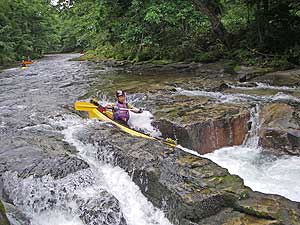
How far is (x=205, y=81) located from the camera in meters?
11.4

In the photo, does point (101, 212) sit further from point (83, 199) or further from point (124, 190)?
point (124, 190)

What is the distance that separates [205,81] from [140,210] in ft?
23.0

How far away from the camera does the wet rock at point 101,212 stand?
15.9 ft

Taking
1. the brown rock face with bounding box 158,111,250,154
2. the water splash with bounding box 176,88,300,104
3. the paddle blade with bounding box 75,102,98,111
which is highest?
the paddle blade with bounding box 75,102,98,111

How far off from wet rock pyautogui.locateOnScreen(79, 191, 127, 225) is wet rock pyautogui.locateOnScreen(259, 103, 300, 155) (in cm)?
356

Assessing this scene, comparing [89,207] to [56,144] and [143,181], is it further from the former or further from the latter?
[56,144]

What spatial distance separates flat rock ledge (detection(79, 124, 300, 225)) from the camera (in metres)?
4.38

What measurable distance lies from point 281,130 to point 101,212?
3.96 meters

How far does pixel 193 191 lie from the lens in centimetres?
471

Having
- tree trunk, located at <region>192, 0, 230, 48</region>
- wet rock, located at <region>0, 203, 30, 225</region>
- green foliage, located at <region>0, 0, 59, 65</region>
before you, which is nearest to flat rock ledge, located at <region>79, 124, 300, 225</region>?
wet rock, located at <region>0, 203, 30, 225</region>

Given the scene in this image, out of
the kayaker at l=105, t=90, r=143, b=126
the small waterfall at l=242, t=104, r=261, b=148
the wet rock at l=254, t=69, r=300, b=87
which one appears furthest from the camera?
the wet rock at l=254, t=69, r=300, b=87

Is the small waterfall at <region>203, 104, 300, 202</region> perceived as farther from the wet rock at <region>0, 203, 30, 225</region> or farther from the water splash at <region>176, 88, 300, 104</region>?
the wet rock at <region>0, 203, 30, 225</region>

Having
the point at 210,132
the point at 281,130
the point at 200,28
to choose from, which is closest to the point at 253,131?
the point at 281,130

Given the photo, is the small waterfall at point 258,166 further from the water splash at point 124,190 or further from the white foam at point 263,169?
the water splash at point 124,190
